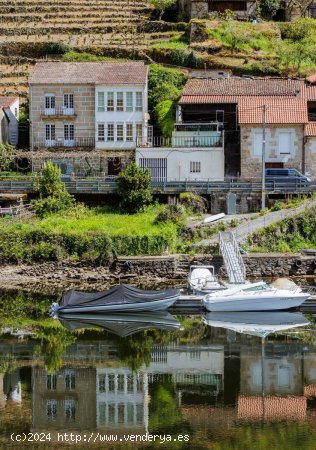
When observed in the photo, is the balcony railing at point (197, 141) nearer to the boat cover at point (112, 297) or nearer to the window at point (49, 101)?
the window at point (49, 101)

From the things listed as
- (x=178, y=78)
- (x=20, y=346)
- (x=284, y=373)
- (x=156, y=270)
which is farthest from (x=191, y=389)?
(x=178, y=78)

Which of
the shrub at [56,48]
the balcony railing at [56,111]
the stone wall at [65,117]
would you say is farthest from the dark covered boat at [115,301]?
the shrub at [56,48]

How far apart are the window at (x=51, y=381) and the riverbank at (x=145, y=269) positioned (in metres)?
18.3

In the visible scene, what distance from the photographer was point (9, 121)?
8325cm

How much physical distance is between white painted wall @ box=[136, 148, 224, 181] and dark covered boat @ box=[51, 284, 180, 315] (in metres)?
20.0

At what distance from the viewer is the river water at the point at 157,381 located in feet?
126

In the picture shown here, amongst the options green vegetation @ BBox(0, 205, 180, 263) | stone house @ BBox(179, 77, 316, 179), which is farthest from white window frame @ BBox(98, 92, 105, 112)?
green vegetation @ BBox(0, 205, 180, 263)

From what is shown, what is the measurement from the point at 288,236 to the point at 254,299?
1241 cm

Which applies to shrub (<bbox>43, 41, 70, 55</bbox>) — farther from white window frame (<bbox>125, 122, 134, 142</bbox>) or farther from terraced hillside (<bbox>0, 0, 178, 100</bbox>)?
white window frame (<bbox>125, 122, 134, 142</bbox>)

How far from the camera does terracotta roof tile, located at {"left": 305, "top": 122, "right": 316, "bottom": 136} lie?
7594 centimetres

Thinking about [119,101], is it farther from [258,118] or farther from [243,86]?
[258,118]

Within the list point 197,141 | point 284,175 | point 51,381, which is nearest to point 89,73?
point 197,141

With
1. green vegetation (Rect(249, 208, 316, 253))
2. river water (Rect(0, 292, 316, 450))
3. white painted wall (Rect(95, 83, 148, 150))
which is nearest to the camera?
river water (Rect(0, 292, 316, 450))

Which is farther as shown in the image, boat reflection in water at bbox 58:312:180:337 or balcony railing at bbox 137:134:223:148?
balcony railing at bbox 137:134:223:148
